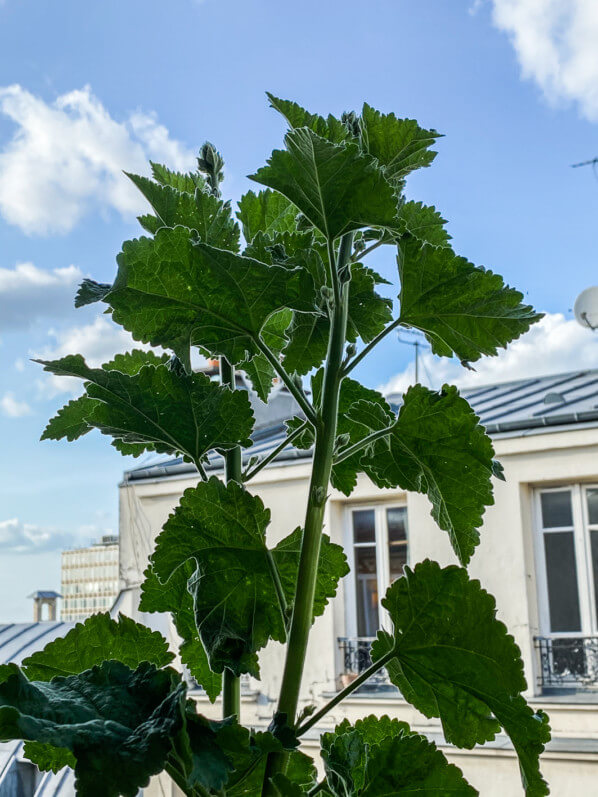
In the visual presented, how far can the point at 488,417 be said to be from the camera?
5.02 m

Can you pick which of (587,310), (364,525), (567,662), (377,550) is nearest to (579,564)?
(567,662)

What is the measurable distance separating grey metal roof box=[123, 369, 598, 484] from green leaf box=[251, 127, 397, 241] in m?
3.68

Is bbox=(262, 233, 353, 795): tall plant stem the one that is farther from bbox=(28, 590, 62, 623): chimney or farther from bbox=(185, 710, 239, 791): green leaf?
bbox=(28, 590, 62, 623): chimney

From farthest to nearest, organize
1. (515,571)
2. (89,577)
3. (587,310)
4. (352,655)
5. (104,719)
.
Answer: (89,577)
(587,310)
(352,655)
(515,571)
(104,719)

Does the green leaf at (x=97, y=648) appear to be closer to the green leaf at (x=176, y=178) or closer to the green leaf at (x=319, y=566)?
the green leaf at (x=319, y=566)

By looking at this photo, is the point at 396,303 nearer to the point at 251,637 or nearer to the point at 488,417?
the point at 251,637

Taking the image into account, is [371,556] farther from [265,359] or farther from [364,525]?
[265,359]

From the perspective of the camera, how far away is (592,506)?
15.0 feet

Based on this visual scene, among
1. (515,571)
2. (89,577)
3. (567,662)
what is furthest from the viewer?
(89,577)

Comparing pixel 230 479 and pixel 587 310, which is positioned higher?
pixel 587 310

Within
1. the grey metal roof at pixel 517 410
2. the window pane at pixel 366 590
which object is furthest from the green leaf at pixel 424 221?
the window pane at pixel 366 590

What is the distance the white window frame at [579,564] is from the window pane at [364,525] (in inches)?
37.6

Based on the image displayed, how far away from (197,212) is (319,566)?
267 millimetres

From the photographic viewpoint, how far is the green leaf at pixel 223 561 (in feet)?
1.70
